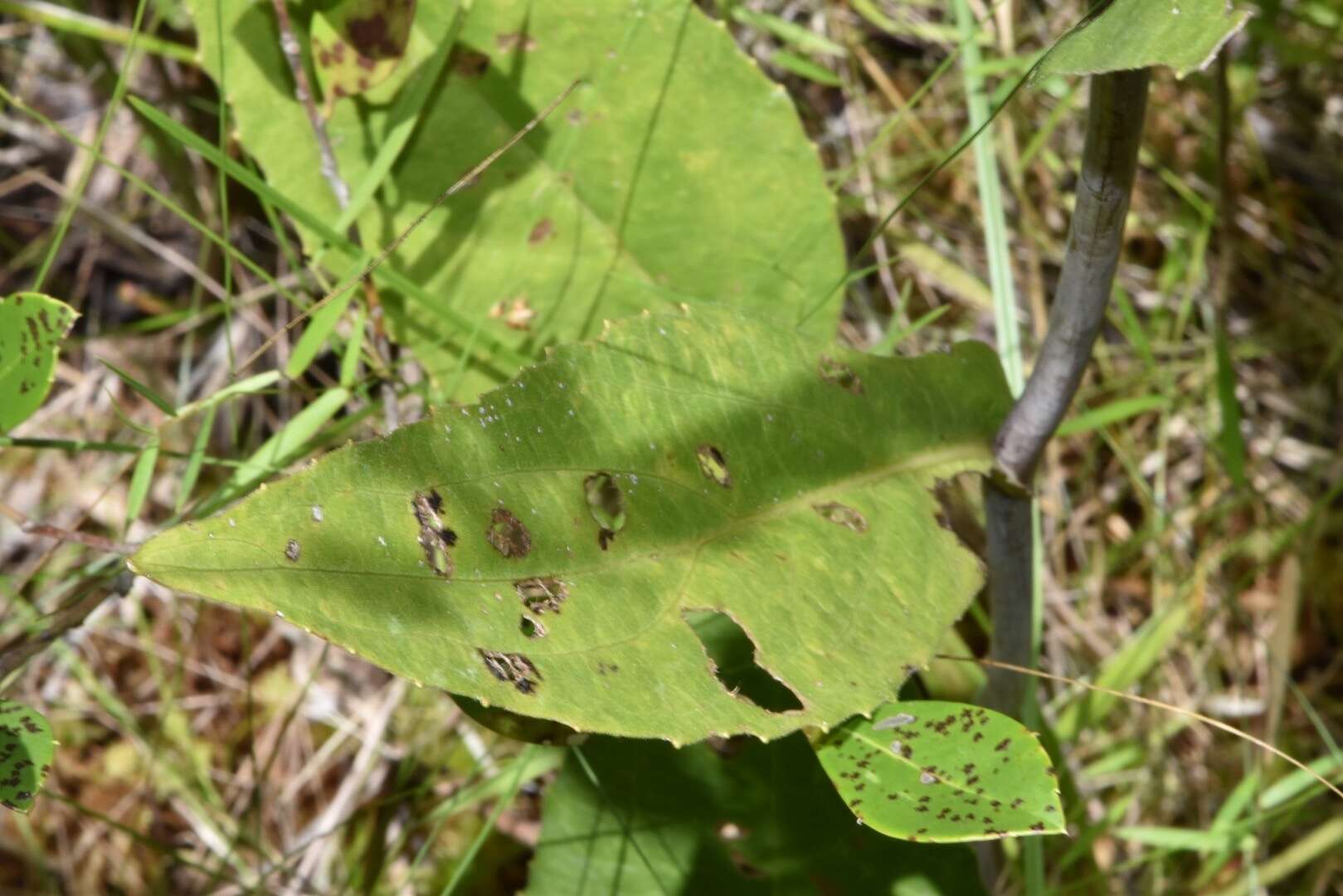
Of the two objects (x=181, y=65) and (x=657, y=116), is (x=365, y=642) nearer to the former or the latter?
(x=657, y=116)

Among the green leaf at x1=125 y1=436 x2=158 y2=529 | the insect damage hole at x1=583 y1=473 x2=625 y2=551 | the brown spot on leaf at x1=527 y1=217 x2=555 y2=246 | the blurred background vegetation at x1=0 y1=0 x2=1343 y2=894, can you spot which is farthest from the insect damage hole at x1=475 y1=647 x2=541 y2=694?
the blurred background vegetation at x1=0 y1=0 x2=1343 y2=894

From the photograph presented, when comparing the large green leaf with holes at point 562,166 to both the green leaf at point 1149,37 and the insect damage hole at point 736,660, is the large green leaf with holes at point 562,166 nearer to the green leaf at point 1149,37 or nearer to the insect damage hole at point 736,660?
the insect damage hole at point 736,660

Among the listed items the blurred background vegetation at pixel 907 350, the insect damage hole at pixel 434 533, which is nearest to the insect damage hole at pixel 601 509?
the insect damage hole at pixel 434 533

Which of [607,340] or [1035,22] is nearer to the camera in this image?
[607,340]

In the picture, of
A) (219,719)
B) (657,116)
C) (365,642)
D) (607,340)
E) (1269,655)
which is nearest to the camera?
(365,642)

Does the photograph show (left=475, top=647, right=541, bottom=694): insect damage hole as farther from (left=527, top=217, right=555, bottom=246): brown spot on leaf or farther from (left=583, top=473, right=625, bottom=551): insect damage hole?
(left=527, top=217, right=555, bottom=246): brown spot on leaf

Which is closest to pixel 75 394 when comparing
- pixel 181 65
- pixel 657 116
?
pixel 181 65
